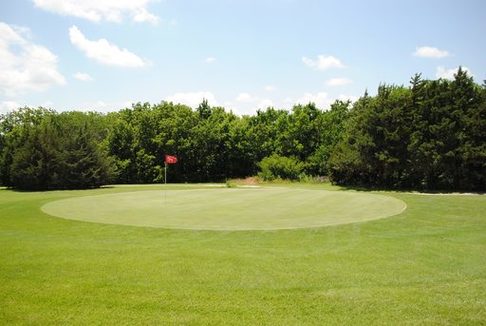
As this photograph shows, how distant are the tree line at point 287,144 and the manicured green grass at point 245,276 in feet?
67.4

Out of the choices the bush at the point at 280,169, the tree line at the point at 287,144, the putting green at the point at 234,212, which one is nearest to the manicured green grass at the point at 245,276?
the putting green at the point at 234,212

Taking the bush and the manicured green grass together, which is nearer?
the manicured green grass

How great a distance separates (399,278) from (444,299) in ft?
4.35

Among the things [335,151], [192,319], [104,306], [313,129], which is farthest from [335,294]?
[313,129]

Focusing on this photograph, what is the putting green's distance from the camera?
631 inches

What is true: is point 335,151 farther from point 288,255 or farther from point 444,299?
point 444,299

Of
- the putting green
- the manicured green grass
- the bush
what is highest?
the bush

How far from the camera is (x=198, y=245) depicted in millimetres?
11906

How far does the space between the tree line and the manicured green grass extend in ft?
67.4

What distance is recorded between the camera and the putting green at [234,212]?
52.6 feet

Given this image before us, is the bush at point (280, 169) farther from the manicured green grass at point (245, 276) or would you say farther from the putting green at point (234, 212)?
the manicured green grass at point (245, 276)

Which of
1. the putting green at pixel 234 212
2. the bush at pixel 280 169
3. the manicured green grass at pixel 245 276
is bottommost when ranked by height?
the manicured green grass at pixel 245 276

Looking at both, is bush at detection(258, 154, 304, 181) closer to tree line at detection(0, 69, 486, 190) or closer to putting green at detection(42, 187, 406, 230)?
tree line at detection(0, 69, 486, 190)

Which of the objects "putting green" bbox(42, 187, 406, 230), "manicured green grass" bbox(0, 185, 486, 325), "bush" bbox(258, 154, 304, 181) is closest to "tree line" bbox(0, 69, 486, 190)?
"bush" bbox(258, 154, 304, 181)
